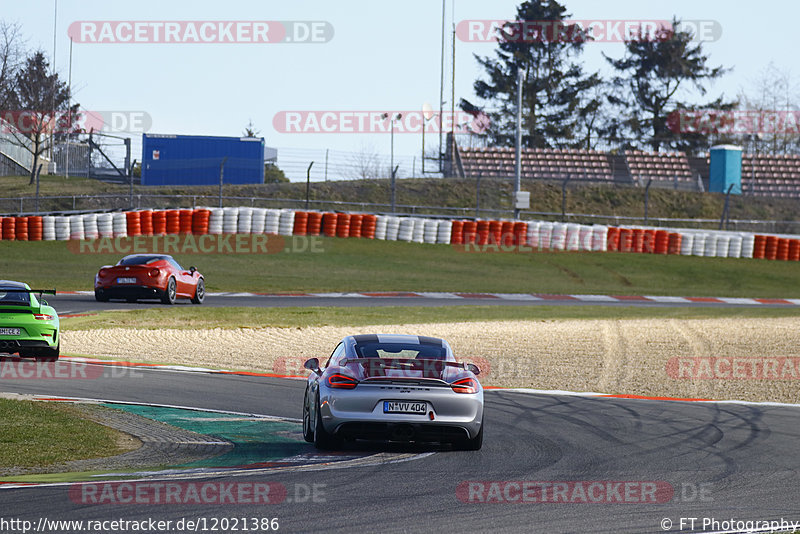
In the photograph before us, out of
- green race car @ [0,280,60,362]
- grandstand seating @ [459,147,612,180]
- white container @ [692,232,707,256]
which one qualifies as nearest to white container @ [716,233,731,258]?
white container @ [692,232,707,256]

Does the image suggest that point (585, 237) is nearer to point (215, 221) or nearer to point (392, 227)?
point (392, 227)

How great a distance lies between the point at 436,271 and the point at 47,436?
88.1 ft

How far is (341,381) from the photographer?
31.4ft

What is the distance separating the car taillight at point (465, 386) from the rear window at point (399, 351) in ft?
1.54

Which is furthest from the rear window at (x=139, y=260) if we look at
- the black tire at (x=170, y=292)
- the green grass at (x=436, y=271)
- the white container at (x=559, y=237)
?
the white container at (x=559, y=237)

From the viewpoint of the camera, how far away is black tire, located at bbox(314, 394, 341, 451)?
9.53m

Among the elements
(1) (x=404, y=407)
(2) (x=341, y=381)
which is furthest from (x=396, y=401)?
(2) (x=341, y=381)

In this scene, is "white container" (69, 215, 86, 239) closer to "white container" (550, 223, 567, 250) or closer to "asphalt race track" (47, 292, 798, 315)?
"asphalt race track" (47, 292, 798, 315)

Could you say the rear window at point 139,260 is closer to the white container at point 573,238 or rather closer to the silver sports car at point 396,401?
the silver sports car at point 396,401

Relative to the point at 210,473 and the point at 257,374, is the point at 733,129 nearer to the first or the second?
the point at 257,374

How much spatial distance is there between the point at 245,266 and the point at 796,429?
25.1 metres

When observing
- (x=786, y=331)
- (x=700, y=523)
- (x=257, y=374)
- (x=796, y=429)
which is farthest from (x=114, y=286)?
(x=700, y=523)

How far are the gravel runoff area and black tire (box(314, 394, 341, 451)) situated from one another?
249 inches

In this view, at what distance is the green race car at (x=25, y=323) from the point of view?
15.5m
